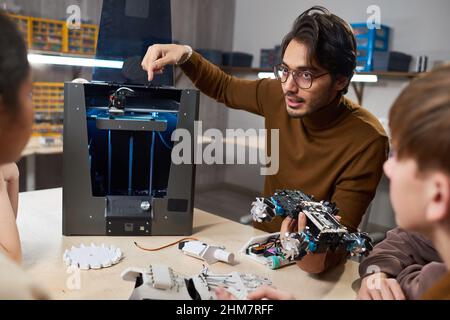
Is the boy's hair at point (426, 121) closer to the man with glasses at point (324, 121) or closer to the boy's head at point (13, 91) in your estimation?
the boy's head at point (13, 91)

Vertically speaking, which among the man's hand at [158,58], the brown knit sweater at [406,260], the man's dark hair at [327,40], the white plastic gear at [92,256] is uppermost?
the man's dark hair at [327,40]

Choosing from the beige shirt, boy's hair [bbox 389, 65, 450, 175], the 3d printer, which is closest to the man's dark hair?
the 3d printer

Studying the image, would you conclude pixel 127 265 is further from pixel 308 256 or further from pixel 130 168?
pixel 308 256

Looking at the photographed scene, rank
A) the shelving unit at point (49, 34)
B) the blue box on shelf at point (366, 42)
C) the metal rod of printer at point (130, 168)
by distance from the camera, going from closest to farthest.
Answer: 1. the metal rod of printer at point (130, 168)
2. the shelving unit at point (49, 34)
3. the blue box on shelf at point (366, 42)

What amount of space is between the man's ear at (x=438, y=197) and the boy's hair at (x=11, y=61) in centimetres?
54

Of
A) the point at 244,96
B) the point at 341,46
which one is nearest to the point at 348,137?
the point at 341,46

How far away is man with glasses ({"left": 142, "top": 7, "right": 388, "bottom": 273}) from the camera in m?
1.28

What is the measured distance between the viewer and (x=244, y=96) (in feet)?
5.35

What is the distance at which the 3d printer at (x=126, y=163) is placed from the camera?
114cm

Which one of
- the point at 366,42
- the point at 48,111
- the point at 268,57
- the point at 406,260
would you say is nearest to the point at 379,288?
the point at 406,260

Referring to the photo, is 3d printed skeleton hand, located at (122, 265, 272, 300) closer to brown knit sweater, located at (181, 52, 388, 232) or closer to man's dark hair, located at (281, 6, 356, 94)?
brown knit sweater, located at (181, 52, 388, 232)

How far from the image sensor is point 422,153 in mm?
563

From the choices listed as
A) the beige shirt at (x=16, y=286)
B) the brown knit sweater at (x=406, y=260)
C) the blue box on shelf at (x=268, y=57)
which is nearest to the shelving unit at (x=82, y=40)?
the blue box on shelf at (x=268, y=57)
